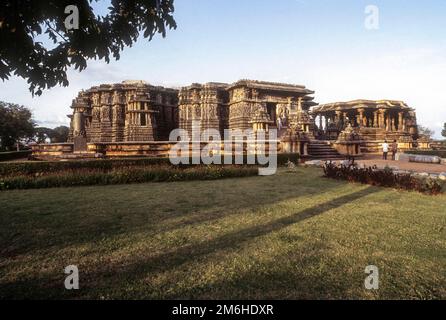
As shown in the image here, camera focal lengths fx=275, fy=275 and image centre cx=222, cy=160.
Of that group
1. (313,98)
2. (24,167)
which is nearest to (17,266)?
(24,167)

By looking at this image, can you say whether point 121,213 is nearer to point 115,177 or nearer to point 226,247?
point 226,247

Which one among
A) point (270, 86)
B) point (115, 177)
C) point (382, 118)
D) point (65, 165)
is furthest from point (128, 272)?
point (382, 118)

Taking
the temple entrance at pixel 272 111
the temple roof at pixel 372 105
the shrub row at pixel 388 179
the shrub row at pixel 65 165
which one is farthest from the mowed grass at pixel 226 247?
the temple roof at pixel 372 105

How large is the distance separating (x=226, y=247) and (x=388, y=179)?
28.5 feet

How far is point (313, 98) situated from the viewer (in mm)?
36594

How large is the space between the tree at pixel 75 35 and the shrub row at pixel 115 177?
331 inches

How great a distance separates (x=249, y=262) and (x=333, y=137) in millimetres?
33408

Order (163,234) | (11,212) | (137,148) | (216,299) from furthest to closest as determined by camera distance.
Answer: (137,148)
(11,212)
(163,234)
(216,299)

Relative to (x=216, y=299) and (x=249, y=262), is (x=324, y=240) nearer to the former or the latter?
(x=249, y=262)

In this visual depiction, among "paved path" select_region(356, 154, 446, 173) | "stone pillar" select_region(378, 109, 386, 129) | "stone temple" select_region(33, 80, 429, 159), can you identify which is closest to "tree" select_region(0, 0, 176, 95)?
"paved path" select_region(356, 154, 446, 173)

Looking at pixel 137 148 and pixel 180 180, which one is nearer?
pixel 180 180

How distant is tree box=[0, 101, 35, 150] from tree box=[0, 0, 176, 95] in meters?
40.4

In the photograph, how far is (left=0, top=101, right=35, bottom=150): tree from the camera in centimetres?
3691

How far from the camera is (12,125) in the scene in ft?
123
